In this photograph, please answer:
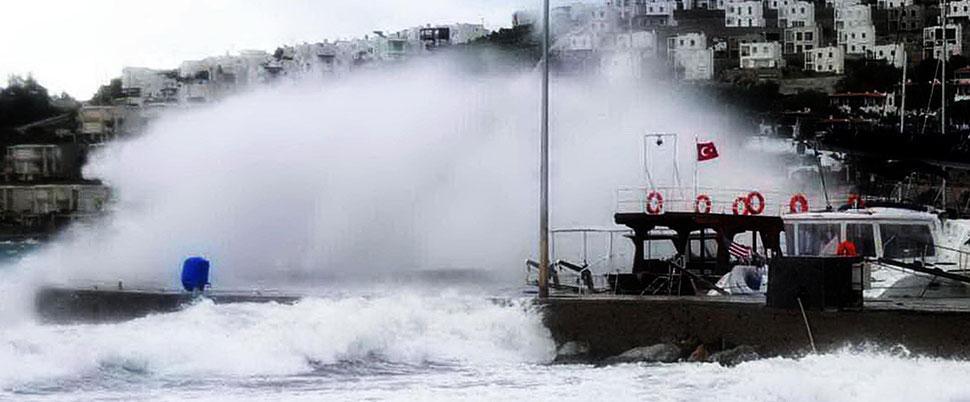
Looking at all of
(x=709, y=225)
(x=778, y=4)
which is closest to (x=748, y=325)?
(x=709, y=225)

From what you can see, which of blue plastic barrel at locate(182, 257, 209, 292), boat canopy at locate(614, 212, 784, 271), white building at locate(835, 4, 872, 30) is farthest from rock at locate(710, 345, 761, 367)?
white building at locate(835, 4, 872, 30)

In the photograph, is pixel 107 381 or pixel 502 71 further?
pixel 502 71

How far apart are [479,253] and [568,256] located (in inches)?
94.4

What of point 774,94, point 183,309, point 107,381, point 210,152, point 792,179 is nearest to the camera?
point 107,381

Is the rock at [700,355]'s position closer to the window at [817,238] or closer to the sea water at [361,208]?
the sea water at [361,208]

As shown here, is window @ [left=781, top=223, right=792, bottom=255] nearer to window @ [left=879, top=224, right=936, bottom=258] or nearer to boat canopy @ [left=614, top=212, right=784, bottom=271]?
boat canopy @ [left=614, top=212, right=784, bottom=271]

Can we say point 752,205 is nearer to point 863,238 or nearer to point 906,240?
point 863,238

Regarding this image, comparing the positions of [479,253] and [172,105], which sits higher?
[172,105]

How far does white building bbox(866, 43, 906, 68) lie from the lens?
98725mm

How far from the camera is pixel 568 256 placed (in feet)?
141

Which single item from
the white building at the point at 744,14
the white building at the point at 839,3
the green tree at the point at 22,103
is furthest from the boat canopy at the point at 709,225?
the white building at the point at 744,14

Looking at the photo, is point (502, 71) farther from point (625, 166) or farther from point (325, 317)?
point (325, 317)

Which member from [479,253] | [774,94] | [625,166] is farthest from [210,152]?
[774,94]

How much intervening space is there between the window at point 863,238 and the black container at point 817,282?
3.93m
